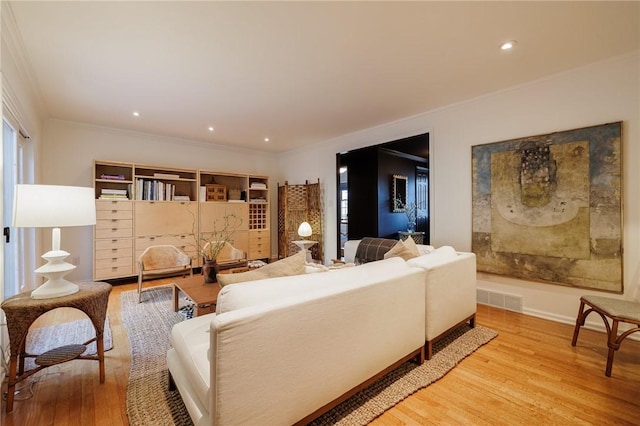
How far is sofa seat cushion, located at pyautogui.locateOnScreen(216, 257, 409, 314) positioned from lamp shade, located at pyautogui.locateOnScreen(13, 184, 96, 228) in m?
1.20

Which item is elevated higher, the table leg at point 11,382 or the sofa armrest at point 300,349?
the sofa armrest at point 300,349

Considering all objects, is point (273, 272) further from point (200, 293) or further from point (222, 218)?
point (222, 218)

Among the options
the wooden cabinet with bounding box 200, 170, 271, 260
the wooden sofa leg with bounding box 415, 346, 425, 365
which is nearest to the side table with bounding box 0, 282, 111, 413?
the wooden sofa leg with bounding box 415, 346, 425, 365

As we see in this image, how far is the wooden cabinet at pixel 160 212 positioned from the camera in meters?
4.12

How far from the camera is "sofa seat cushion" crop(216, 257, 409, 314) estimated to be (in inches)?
49.8

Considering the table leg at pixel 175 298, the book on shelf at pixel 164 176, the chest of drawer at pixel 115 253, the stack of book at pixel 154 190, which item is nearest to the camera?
the table leg at pixel 175 298

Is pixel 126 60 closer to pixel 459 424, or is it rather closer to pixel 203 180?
pixel 203 180

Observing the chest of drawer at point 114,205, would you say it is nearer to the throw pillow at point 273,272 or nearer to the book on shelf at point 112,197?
the book on shelf at point 112,197

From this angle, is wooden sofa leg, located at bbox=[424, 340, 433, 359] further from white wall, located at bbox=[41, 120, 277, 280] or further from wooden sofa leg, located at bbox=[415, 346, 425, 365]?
white wall, located at bbox=[41, 120, 277, 280]

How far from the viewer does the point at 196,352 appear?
1360mm

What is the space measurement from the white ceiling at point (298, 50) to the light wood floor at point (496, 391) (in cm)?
245

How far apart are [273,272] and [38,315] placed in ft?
4.31

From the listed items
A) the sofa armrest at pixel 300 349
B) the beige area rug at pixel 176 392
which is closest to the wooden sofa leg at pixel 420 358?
the beige area rug at pixel 176 392

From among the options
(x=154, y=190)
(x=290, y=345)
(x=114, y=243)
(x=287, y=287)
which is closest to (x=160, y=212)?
(x=154, y=190)
